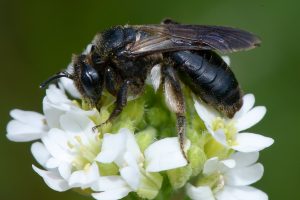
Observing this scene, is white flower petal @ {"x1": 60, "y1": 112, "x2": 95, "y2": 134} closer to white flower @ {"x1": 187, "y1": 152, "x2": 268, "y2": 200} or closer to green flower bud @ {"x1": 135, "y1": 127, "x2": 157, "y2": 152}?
green flower bud @ {"x1": 135, "y1": 127, "x2": 157, "y2": 152}

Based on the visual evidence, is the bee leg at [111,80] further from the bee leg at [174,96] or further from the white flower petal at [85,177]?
the white flower petal at [85,177]

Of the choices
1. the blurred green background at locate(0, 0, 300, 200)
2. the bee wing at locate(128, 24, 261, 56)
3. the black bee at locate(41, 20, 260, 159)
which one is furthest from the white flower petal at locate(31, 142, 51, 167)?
the blurred green background at locate(0, 0, 300, 200)

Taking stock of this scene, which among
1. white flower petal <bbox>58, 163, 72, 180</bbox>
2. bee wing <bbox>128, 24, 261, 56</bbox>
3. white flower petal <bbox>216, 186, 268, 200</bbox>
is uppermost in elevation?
bee wing <bbox>128, 24, 261, 56</bbox>

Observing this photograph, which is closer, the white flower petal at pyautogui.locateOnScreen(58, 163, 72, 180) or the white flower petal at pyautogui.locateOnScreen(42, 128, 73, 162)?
the white flower petal at pyautogui.locateOnScreen(58, 163, 72, 180)

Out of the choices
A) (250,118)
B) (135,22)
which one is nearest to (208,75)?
(250,118)

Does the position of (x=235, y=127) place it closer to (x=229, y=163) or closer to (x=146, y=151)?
(x=229, y=163)

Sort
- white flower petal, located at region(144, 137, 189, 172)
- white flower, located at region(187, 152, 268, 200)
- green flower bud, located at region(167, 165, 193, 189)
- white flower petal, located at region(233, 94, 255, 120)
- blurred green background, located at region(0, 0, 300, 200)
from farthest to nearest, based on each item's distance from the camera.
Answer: blurred green background, located at region(0, 0, 300, 200) → white flower petal, located at region(233, 94, 255, 120) → white flower, located at region(187, 152, 268, 200) → green flower bud, located at region(167, 165, 193, 189) → white flower petal, located at region(144, 137, 189, 172)

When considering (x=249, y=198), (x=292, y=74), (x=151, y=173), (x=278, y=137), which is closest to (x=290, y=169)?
(x=278, y=137)
